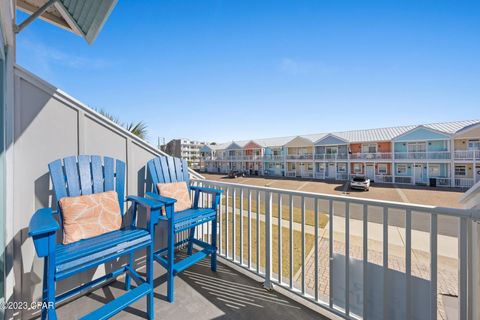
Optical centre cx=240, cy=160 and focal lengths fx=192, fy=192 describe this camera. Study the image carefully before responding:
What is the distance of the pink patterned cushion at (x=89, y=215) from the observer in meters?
1.47

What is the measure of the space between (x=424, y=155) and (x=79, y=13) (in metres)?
22.4

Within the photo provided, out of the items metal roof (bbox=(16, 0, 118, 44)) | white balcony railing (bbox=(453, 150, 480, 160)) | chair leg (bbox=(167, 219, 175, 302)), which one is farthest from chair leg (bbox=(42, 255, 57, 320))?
white balcony railing (bbox=(453, 150, 480, 160))

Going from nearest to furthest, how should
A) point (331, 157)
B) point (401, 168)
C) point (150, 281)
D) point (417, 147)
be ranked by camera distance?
1. point (150, 281)
2. point (417, 147)
3. point (401, 168)
4. point (331, 157)

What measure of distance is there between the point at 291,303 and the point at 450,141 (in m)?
21.7

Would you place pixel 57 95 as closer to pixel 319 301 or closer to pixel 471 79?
Answer: pixel 319 301

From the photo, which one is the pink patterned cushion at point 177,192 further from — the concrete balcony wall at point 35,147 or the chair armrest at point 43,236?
Result: the chair armrest at point 43,236

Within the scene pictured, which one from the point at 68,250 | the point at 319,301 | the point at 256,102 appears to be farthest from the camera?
the point at 256,102

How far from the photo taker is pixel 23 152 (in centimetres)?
151

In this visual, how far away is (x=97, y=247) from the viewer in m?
1.29

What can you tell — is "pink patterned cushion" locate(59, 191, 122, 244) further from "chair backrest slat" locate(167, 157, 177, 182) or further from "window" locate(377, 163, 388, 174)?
"window" locate(377, 163, 388, 174)

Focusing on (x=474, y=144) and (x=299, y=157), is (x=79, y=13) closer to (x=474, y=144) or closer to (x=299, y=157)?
(x=299, y=157)

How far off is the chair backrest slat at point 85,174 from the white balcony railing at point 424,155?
72.5 ft

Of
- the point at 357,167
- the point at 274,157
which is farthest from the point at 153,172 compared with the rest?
the point at 274,157

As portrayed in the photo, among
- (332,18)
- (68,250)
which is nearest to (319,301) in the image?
(68,250)
